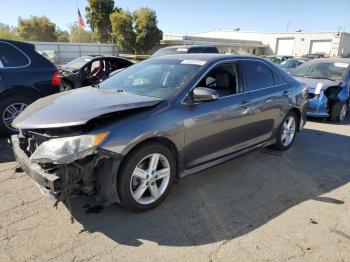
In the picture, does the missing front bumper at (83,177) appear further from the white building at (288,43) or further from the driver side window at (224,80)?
the white building at (288,43)

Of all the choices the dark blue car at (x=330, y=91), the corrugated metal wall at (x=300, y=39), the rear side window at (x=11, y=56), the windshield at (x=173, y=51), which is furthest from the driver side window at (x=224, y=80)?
the corrugated metal wall at (x=300, y=39)

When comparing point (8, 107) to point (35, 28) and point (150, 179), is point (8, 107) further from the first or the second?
point (35, 28)

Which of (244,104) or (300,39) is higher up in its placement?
(300,39)

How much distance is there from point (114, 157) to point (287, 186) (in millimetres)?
2488

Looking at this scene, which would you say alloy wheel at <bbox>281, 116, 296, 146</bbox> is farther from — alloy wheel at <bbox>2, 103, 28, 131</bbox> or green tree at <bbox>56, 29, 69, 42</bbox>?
green tree at <bbox>56, 29, 69, 42</bbox>

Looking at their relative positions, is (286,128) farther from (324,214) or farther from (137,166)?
(137,166)

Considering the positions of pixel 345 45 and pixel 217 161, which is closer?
pixel 217 161

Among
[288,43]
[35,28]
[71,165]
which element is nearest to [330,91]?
[71,165]

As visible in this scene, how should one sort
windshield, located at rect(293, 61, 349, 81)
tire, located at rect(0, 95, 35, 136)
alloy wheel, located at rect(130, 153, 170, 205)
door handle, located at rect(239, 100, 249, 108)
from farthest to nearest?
windshield, located at rect(293, 61, 349, 81)
tire, located at rect(0, 95, 35, 136)
door handle, located at rect(239, 100, 249, 108)
alloy wheel, located at rect(130, 153, 170, 205)

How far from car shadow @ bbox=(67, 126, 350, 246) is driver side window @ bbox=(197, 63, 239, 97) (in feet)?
3.90

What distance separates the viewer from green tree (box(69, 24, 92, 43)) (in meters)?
82.8

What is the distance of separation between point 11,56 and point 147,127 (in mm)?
4072

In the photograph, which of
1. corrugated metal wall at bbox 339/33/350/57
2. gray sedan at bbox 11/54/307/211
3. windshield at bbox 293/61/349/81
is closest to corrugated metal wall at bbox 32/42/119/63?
windshield at bbox 293/61/349/81

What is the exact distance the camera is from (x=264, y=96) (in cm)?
477
